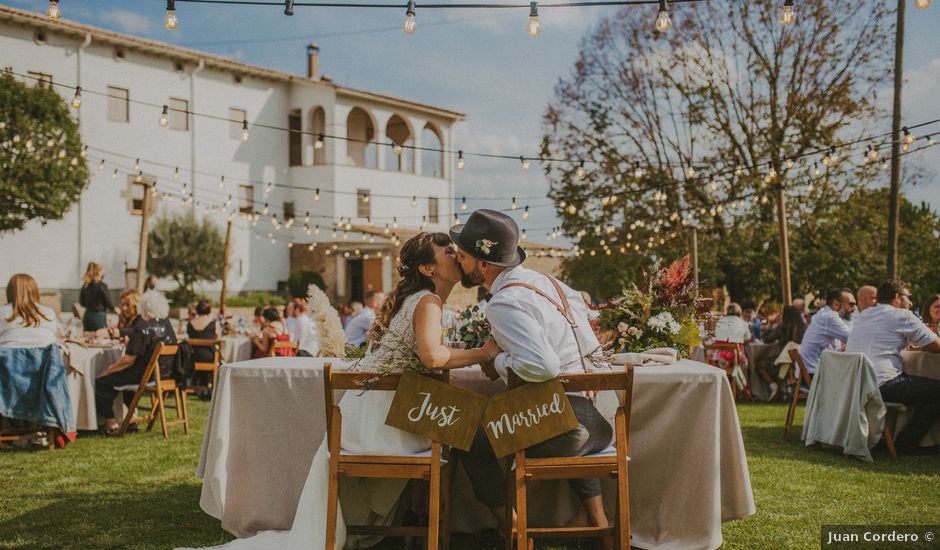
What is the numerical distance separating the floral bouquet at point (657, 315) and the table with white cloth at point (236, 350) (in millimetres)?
7179

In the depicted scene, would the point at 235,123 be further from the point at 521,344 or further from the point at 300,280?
the point at 521,344

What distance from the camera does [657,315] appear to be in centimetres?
460

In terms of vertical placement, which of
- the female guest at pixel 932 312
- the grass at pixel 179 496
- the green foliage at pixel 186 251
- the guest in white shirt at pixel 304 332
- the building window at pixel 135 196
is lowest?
the grass at pixel 179 496

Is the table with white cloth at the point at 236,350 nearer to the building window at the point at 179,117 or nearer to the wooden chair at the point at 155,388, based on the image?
the wooden chair at the point at 155,388

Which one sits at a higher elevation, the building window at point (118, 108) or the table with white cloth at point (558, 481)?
the building window at point (118, 108)

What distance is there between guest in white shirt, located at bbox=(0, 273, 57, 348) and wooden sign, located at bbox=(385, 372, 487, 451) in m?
4.64

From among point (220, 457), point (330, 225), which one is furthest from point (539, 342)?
point (330, 225)

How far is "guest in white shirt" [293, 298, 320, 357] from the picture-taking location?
9516 mm

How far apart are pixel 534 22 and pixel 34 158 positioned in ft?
71.5

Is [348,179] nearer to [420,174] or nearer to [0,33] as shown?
[420,174]

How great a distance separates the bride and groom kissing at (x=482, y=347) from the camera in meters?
3.31

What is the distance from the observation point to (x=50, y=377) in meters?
6.79

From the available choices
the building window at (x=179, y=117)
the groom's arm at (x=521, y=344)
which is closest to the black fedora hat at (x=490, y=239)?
the groom's arm at (x=521, y=344)

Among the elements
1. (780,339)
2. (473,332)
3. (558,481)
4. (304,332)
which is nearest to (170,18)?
(473,332)
